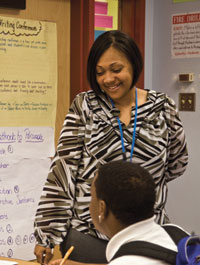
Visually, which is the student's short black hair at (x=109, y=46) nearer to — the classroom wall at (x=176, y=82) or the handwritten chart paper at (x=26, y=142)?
the handwritten chart paper at (x=26, y=142)

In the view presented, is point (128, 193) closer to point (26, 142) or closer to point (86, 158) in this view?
point (86, 158)

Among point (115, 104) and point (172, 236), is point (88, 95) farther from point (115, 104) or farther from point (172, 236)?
point (172, 236)

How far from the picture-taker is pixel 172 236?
1481mm

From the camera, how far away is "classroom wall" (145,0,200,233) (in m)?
3.68

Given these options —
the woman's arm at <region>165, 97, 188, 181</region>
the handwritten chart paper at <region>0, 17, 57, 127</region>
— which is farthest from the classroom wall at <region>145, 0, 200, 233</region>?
the woman's arm at <region>165, 97, 188, 181</region>

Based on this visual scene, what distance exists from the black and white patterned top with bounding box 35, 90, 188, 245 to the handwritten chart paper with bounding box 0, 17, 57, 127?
0.98m

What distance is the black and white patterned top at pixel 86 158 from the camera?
1911 mm

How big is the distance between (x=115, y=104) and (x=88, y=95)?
110mm

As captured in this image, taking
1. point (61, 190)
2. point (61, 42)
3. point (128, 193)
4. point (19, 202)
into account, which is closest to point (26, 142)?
point (19, 202)

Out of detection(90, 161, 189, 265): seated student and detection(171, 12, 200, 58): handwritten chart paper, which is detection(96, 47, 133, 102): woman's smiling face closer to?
detection(90, 161, 189, 265): seated student

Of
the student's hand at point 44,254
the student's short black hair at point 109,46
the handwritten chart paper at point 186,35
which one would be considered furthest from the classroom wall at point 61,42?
the student's hand at point 44,254

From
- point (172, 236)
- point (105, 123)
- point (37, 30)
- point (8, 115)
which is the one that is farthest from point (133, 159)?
point (37, 30)

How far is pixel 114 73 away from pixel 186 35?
74.1 inches

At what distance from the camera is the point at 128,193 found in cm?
140
